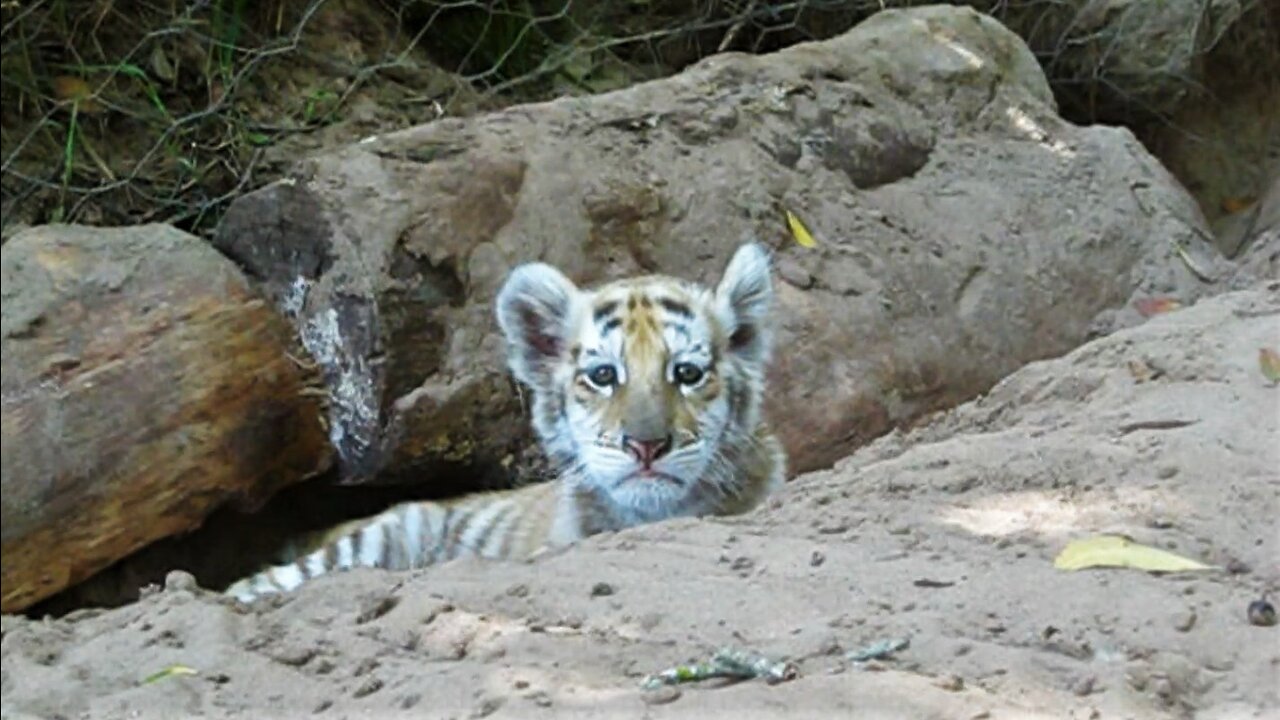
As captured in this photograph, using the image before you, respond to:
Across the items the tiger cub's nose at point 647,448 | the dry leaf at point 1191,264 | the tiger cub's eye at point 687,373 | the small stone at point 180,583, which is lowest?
the dry leaf at point 1191,264

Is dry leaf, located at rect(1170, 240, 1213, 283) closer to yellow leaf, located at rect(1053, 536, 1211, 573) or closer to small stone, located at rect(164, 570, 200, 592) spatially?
yellow leaf, located at rect(1053, 536, 1211, 573)

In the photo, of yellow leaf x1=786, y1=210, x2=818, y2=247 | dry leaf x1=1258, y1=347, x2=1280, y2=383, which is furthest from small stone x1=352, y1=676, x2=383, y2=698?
yellow leaf x1=786, y1=210, x2=818, y2=247

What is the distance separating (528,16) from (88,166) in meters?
1.74

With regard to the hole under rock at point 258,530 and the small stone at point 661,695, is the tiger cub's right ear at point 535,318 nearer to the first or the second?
the hole under rock at point 258,530

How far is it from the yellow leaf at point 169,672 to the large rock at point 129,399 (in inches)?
34.9

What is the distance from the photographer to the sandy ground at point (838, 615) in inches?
124

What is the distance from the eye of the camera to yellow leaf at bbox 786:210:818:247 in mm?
6387

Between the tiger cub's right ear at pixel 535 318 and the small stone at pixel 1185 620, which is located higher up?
the tiger cub's right ear at pixel 535 318

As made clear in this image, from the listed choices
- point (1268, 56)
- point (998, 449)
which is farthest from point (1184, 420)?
point (1268, 56)

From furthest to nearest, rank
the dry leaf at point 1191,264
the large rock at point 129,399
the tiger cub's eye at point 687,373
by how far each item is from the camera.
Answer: the dry leaf at point 1191,264
the tiger cub's eye at point 687,373
the large rock at point 129,399

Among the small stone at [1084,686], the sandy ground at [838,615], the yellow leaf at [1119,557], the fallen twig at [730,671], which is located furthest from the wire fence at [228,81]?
the small stone at [1084,686]

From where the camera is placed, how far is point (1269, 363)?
16.0ft

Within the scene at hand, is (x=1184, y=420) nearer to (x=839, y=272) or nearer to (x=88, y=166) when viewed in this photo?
(x=839, y=272)

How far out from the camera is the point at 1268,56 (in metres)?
8.30
